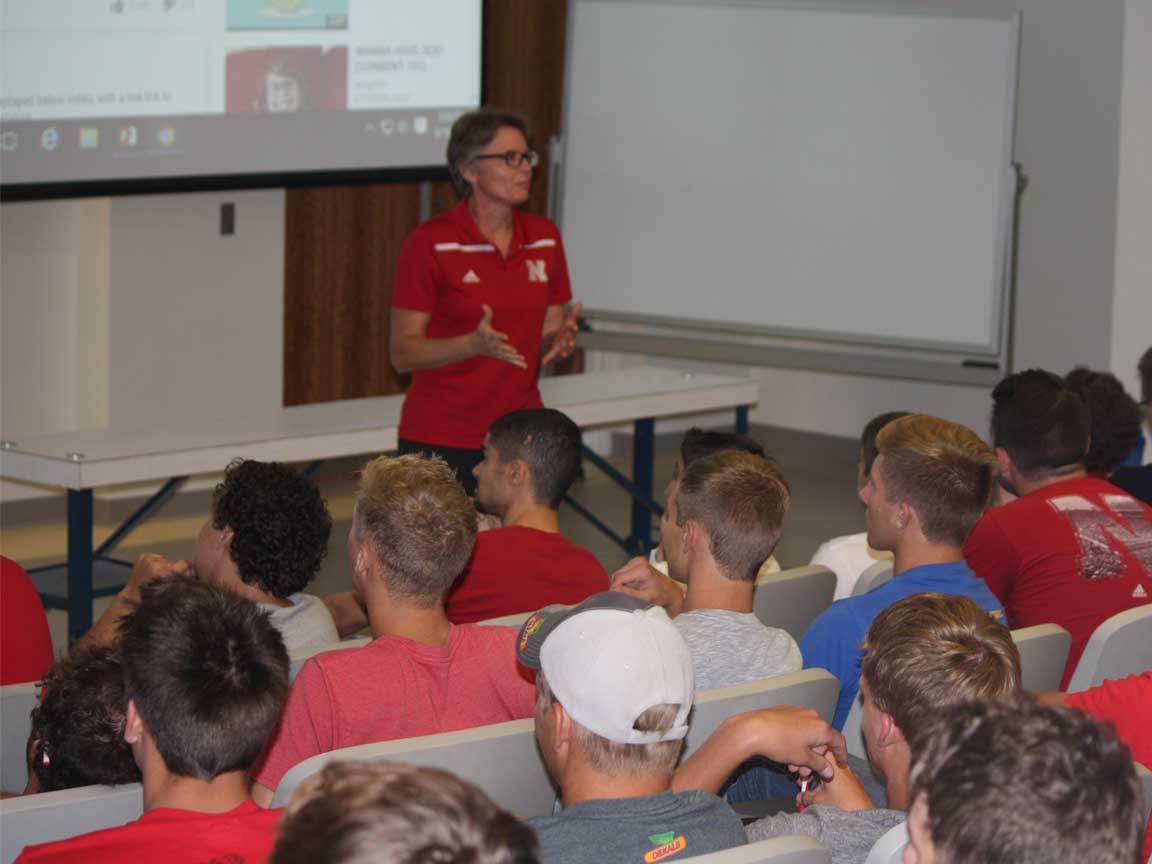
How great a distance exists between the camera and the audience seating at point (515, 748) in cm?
193

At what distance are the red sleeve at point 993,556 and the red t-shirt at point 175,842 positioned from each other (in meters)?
1.79

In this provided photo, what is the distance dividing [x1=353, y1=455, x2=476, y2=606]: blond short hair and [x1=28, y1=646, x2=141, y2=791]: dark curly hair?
0.53 metres

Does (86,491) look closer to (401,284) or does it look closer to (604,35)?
(401,284)

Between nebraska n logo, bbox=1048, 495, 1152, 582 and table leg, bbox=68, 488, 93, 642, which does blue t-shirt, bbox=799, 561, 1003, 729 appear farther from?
table leg, bbox=68, 488, 93, 642

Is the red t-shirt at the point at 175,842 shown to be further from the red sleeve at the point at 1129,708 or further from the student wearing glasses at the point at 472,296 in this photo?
the student wearing glasses at the point at 472,296

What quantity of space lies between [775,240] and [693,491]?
3.67 metres

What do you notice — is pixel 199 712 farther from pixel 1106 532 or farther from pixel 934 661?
pixel 1106 532

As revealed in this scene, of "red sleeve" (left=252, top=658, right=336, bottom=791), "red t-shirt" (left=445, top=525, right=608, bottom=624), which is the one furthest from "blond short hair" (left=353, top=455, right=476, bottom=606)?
"red t-shirt" (left=445, top=525, right=608, bottom=624)

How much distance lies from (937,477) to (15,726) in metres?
1.64

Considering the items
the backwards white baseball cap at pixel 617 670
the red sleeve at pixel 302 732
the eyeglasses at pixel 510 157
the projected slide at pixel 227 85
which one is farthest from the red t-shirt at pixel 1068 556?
the projected slide at pixel 227 85

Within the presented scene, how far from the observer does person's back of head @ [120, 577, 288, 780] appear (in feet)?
5.73

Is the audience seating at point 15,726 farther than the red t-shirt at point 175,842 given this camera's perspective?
Yes

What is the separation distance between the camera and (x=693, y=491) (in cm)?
270

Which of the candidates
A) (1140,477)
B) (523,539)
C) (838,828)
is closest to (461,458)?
(523,539)
